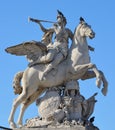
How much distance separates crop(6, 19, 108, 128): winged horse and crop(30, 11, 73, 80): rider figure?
17 cm

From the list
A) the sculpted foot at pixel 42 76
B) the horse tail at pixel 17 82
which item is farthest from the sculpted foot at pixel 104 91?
the horse tail at pixel 17 82

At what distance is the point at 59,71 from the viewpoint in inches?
754

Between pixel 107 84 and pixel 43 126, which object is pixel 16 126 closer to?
pixel 43 126

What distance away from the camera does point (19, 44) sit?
1950 centimetres

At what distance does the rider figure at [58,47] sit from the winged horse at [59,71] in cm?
17

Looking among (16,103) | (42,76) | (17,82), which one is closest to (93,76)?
(42,76)

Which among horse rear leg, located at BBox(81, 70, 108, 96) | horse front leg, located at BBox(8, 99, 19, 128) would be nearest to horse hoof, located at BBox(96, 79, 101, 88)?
horse rear leg, located at BBox(81, 70, 108, 96)

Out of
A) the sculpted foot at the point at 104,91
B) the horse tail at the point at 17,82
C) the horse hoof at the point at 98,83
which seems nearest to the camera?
the horse hoof at the point at 98,83

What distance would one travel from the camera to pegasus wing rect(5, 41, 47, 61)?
19.3 metres

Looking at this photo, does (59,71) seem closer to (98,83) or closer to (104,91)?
(98,83)

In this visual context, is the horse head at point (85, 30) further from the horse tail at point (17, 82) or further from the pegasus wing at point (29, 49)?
the horse tail at point (17, 82)

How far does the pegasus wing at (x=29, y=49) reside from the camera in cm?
1933

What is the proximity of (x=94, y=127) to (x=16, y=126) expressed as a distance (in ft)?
8.72

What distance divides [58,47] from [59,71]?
864 millimetres
